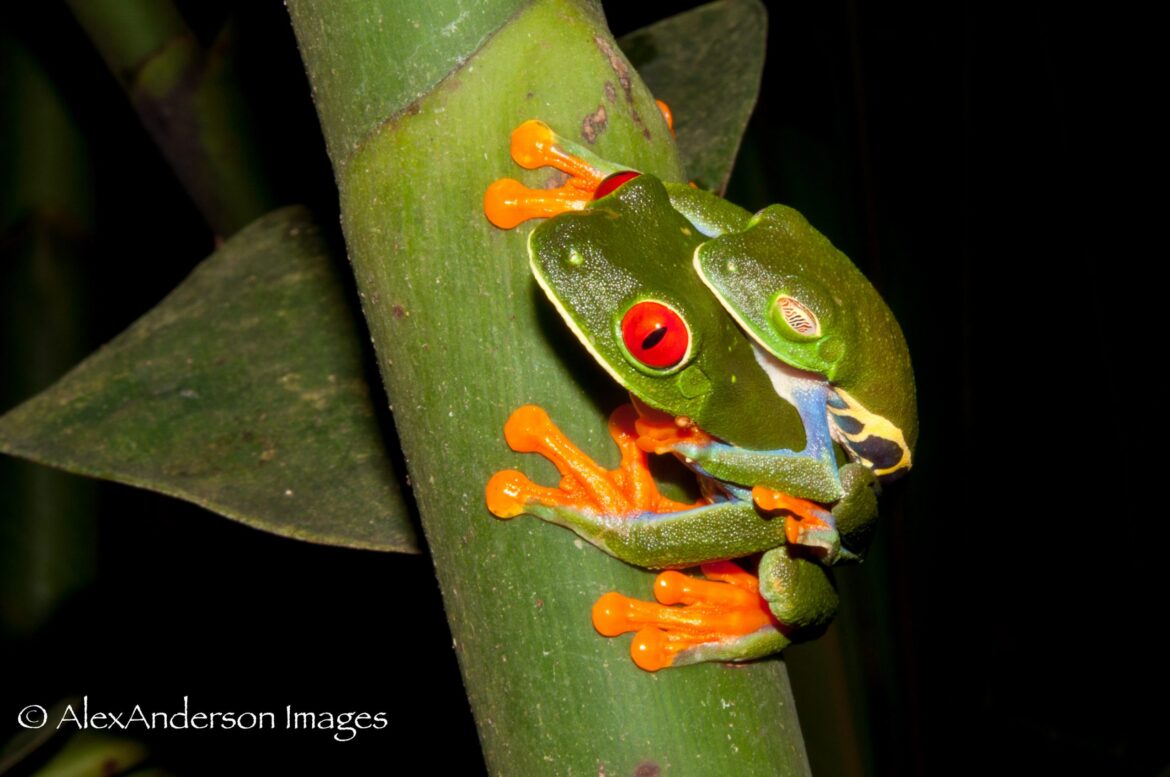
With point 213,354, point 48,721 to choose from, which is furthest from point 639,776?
point 48,721

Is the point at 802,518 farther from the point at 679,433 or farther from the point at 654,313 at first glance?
A: the point at 654,313

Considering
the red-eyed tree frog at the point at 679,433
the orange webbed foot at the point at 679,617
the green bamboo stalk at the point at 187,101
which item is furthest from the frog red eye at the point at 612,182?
the green bamboo stalk at the point at 187,101

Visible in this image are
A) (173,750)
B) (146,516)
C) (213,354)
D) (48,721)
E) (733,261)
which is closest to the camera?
(733,261)

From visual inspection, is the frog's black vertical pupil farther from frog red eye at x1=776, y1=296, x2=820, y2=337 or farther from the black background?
the black background

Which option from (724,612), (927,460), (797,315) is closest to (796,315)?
(797,315)

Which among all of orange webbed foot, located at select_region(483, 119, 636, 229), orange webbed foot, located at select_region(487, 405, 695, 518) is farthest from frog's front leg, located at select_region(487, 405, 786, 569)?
orange webbed foot, located at select_region(483, 119, 636, 229)

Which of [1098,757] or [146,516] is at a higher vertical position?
[146,516]

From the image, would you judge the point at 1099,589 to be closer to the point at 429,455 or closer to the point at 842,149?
the point at 842,149
